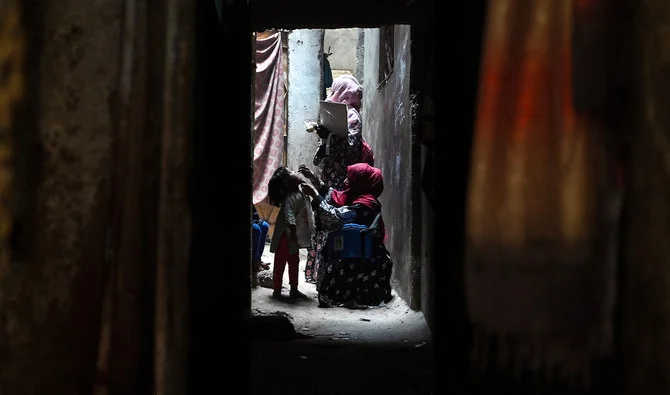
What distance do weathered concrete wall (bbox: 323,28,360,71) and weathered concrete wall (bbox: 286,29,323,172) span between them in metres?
4.97

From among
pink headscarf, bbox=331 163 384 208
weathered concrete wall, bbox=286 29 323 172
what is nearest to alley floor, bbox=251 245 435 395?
pink headscarf, bbox=331 163 384 208

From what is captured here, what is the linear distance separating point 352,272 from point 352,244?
336mm

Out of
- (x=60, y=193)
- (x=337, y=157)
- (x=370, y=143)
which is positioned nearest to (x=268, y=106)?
(x=370, y=143)

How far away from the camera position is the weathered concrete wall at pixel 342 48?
52.9 feet

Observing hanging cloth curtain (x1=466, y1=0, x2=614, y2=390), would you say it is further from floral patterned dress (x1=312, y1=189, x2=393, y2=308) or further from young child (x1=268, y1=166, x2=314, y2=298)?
young child (x1=268, y1=166, x2=314, y2=298)

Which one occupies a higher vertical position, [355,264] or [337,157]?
[337,157]

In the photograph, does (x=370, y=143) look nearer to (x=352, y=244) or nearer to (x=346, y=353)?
(x=352, y=244)

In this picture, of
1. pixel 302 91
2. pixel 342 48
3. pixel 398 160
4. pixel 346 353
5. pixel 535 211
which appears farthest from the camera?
pixel 342 48

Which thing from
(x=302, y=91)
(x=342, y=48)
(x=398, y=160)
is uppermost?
(x=342, y=48)

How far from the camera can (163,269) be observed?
58.0 inches

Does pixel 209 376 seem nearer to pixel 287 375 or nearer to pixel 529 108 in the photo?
pixel 529 108

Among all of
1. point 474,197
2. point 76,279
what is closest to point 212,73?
point 76,279

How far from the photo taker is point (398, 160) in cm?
622

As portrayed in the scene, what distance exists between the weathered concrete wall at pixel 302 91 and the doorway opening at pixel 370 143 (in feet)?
0.07
